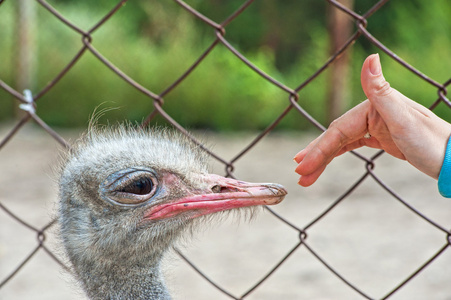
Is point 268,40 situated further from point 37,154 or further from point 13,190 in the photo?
point 13,190

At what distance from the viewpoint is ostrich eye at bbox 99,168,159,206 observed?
68.8 inches

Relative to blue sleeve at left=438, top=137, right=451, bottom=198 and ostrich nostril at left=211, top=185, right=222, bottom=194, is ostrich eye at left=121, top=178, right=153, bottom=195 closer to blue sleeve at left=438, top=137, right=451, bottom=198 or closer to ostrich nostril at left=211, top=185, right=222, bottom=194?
ostrich nostril at left=211, top=185, right=222, bottom=194

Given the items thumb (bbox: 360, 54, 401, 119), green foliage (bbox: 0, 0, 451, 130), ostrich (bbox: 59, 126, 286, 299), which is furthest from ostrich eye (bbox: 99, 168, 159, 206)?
green foliage (bbox: 0, 0, 451, 130)

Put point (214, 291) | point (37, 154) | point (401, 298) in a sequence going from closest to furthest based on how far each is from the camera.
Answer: point (401, 298)
point (214, 291)
point (37, 154)

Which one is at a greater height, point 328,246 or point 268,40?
point 268,40

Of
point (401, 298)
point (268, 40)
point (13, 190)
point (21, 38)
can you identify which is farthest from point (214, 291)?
point (268, 40)

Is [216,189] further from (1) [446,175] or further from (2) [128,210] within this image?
(1) [446,175]

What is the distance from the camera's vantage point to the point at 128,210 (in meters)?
1.77

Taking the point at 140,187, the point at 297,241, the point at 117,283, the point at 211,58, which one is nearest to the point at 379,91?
the point at 140,187

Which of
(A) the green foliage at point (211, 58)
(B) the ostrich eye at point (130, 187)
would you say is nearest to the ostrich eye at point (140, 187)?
(B) the ostrich eye at point (130, 187)

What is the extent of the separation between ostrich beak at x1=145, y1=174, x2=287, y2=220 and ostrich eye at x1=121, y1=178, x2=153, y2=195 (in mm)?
50

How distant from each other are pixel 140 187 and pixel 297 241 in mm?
2910

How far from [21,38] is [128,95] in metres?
1.66

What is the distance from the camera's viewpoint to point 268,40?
12.7 metres
